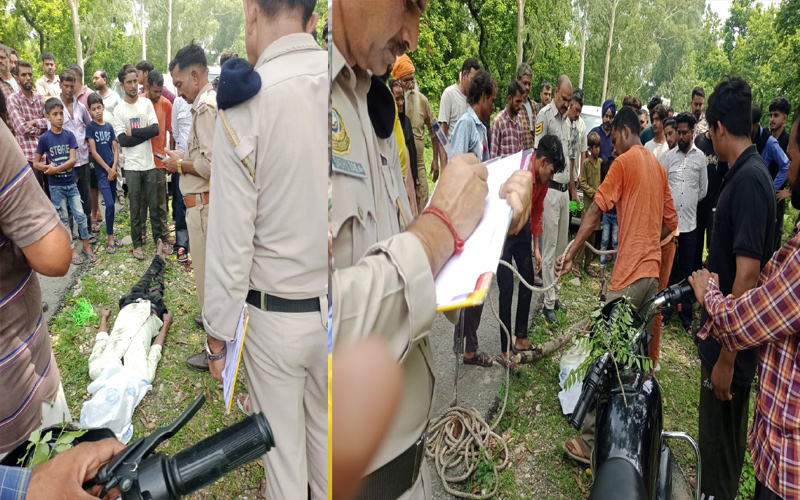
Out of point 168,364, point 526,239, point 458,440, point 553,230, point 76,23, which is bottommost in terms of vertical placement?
point 168,364

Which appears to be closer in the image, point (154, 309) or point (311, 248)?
point (311, 248)

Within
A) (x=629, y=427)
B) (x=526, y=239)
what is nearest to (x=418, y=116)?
(x=629, y=427)

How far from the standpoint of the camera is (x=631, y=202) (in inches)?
147

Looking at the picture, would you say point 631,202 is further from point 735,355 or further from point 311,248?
point 311,248

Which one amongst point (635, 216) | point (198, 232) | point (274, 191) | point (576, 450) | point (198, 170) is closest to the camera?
point (274, 191)

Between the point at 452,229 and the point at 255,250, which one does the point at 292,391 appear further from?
the point at 452,229

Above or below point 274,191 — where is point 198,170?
below

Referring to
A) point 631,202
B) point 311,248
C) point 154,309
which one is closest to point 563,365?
point 631,202

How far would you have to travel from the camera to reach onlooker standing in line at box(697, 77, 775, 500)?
2.45m

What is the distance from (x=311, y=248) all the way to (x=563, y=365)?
2.94 metres

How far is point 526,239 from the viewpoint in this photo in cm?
404

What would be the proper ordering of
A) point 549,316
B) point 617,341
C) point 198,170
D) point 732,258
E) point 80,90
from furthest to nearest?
point 80,90 → point 549,316 → point 198,170 → point 732,258 → point 617,341

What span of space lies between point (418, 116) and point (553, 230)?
4.17m

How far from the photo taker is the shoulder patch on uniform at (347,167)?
60 cm
